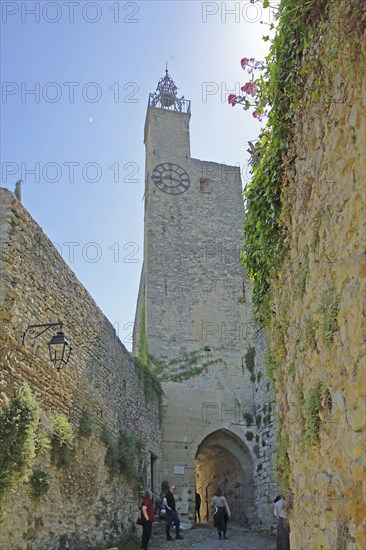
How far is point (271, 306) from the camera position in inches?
189

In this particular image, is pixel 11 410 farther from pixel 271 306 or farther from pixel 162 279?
pixel 162 279

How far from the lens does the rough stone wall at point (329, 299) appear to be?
9.19 feet

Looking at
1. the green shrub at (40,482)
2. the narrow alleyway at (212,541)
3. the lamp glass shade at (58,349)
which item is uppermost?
the lamp glass shade at (58,349)

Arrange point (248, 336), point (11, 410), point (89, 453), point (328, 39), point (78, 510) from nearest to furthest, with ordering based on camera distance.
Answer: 1. point (328, 39)
2. point (11, 410)
3. point (78, 510)
4. point (89, 453)
5. point (248, 336)

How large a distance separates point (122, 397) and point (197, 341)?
7.42 meters

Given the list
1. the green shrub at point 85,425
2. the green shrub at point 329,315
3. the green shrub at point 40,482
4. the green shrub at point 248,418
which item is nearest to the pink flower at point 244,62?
the green shrub at point 329,315

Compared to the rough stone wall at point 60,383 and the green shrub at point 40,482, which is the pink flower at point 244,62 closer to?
the rough stone wall at point 60,383

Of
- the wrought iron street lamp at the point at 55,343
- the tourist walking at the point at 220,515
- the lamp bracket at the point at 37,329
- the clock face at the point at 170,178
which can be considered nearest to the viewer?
the lamp bracket at the point at 37,329

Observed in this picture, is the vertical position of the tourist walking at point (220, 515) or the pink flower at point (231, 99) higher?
the pink flower at point (231, 99)

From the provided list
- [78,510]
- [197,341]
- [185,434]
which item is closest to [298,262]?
[78,510]

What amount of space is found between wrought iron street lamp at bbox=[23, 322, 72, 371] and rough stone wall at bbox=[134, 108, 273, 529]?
368 inches

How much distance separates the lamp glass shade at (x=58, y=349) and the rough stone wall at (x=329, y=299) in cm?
382

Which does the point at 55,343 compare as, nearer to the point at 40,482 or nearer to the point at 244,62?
the point at 40,482

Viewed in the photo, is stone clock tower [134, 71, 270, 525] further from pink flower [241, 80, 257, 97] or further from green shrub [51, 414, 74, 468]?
pink flower [241, 80, 257, 97]
